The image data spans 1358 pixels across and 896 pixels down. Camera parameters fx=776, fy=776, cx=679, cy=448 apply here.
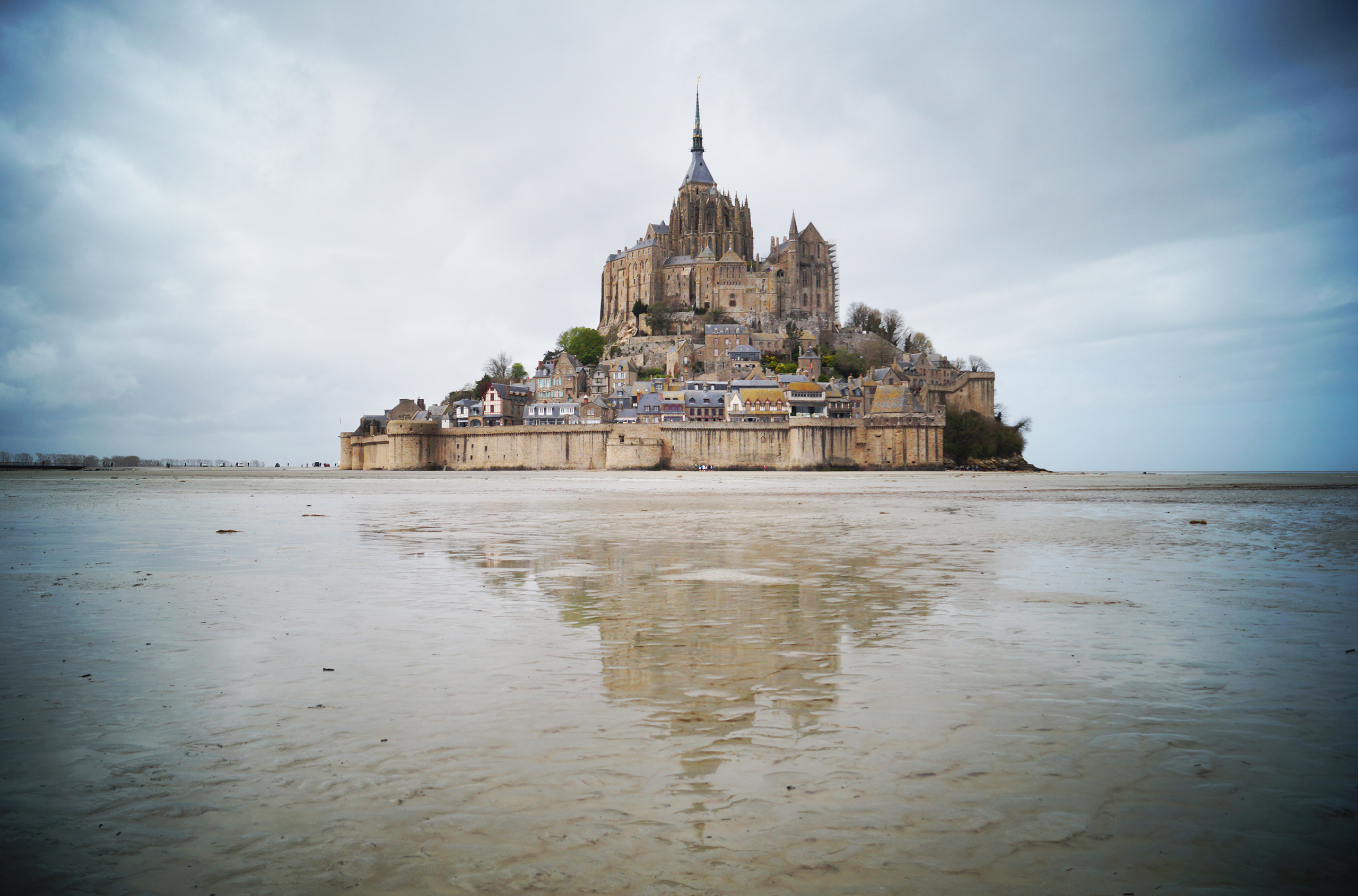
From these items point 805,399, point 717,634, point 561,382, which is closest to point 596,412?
point 561,382

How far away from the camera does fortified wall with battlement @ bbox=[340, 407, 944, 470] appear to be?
6931 centimetres

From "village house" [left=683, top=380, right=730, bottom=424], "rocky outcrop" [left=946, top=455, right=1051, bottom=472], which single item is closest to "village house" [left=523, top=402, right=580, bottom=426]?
"village house" [left=683, top=380, right=730, bottom=424]

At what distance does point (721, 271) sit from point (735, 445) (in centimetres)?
3873

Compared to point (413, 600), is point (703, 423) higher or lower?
higher

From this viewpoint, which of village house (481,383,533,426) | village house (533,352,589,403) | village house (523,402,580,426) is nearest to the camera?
village house (523,402,580,426)

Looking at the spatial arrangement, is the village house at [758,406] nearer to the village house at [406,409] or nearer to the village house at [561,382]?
the village house at [561,382]

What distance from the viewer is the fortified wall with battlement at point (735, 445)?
6931 cm

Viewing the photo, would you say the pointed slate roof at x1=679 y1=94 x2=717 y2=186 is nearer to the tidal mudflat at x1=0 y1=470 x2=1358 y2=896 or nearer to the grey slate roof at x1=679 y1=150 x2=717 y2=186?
the grey slate roof at x1=679 y1=150 x2=717 y2=186

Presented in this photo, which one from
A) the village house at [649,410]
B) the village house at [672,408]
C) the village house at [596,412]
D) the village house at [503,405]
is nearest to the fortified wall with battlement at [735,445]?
the village house at [649,410]

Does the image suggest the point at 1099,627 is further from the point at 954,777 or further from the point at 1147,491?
the point at 1147,491

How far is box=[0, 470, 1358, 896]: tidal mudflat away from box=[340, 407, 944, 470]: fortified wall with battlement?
195 ft

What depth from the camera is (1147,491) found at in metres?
33.9

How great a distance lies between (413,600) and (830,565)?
549 centimetres

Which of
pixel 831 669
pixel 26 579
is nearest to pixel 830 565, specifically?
pixel 831 669
